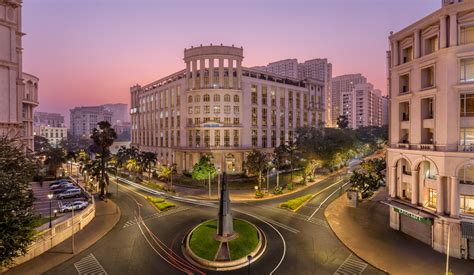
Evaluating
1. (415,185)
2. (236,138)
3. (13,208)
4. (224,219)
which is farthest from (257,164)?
(13,208)

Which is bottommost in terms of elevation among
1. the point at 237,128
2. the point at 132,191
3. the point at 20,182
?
the point at 132,191

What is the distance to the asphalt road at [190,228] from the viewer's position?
24.5 m

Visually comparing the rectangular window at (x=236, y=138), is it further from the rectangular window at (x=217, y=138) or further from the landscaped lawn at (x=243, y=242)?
the landscaped lawn at (x=243, y=242)

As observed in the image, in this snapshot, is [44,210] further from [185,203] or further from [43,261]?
[185,203]

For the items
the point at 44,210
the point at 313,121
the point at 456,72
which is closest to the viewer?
the point at 456,72

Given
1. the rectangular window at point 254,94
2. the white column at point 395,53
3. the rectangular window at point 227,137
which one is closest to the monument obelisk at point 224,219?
the white column at point 395,53

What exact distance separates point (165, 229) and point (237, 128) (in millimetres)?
48486

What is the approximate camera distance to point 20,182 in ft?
66.5

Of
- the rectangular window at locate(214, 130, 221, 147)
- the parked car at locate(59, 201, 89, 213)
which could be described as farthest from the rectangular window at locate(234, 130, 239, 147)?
the parked car at locate(59, 201, 89, 213)

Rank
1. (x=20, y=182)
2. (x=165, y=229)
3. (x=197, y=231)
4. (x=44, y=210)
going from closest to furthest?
1. (x=20, y=182)
2. (x=197, y=231)
3. (x=165, y=229)
4. (x=44, y=210)

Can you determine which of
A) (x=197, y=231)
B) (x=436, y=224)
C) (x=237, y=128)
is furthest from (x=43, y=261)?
(x=237, y=128)

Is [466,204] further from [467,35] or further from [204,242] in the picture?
[204,242]

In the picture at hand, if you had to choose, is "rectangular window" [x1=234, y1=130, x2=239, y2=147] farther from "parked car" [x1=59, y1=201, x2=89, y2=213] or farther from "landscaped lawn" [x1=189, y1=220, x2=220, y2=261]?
"landscaped lawn" [x1=189, y1=220, x2=220, y2=261]

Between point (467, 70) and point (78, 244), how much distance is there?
47.3 meters
